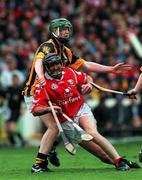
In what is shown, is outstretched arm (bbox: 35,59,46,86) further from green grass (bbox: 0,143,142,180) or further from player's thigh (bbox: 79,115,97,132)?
green grass (bbox: 0,143,142,180)

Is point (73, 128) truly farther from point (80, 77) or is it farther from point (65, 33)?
point (65, 33)

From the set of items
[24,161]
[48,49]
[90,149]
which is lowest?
[24,161]

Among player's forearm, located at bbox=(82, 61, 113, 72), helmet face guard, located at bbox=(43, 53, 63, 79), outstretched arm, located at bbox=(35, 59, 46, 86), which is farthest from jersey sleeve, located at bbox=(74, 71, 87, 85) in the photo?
player's forearm, located at bbox=(82, 61, 113, 72)

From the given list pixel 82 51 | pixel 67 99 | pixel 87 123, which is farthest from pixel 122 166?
pixel 82 51

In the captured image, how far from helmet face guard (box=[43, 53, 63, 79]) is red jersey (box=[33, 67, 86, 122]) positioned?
0.28ft

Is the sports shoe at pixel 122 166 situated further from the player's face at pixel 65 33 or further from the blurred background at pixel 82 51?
the blurred background at pixel 82 51

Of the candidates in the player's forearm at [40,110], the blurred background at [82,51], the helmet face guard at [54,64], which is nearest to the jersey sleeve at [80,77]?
the helmet face guard at [54,64]

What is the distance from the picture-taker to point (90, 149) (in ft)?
39.3

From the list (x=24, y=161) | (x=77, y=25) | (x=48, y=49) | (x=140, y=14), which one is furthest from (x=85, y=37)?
(x=48, y=49)

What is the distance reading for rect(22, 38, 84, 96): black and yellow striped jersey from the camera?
1234cm

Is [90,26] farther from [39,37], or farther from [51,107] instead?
[51,107]

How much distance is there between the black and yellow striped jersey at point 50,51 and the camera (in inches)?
486

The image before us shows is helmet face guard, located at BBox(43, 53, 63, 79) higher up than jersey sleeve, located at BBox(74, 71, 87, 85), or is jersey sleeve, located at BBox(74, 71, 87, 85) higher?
helmet face guard, located at BBox(43, 53, 63, 79)

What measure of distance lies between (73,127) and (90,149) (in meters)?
0.40
